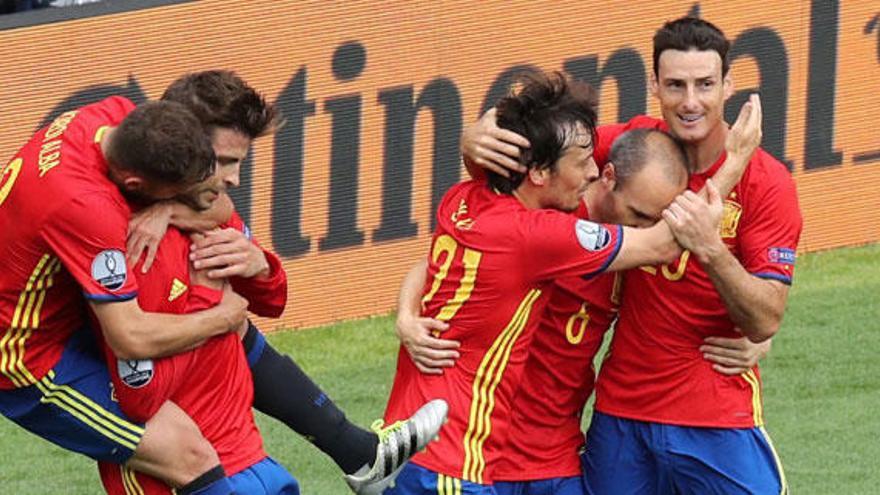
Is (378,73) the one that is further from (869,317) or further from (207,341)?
(207,341)

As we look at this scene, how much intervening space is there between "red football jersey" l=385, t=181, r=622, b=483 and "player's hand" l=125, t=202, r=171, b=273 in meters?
0.95

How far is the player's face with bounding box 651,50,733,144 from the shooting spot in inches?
305

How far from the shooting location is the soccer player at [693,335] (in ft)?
25.3

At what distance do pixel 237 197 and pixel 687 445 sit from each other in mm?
4655

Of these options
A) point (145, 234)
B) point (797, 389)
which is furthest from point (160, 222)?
point (797, 389)

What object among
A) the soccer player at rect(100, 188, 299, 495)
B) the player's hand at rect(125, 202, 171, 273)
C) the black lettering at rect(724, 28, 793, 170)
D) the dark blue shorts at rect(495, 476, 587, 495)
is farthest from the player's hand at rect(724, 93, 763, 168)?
the black lettering at rect(724, 28, 793, 170)

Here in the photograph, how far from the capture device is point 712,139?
779 cm

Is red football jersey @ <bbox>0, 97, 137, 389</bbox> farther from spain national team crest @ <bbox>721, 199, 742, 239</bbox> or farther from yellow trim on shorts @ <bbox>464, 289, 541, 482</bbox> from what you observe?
spain national team crest @ <bbox>721, 199, 742, 239</bbox>

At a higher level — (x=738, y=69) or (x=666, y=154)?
(x=666, y=154)

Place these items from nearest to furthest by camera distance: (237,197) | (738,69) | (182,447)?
(182,447), (237,197), (738,69)

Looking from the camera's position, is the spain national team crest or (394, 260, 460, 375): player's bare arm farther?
the spain national team crest

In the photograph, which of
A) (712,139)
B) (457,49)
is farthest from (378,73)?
(712,139)

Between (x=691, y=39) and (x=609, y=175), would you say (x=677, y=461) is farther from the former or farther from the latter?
(x=691, y=39)

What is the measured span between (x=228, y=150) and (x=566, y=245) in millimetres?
1140
